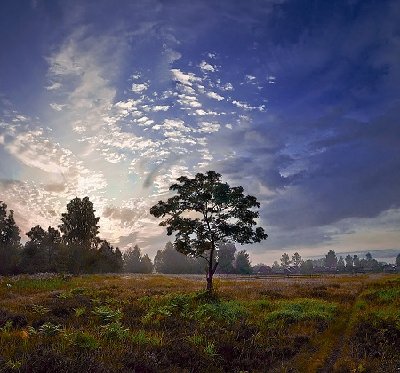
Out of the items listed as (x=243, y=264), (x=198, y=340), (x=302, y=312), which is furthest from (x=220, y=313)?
(x=243, y=264)

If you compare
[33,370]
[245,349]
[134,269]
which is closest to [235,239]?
[245,349]

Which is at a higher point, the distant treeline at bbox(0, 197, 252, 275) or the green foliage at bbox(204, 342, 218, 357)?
the distant treeline at bbox(0, 197, 252, 275)

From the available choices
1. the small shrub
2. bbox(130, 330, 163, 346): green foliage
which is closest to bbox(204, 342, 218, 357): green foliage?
the small shrub

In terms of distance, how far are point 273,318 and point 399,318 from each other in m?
6.10

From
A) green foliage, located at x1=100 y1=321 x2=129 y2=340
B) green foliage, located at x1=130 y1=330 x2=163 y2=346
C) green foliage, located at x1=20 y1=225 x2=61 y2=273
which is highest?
green foliage, located at x1=20 y1=225 x2=61 y2=273

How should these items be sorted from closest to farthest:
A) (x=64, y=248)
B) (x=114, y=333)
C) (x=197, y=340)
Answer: (x=114, y=333) → (x=197, y=340) → (x=64, y=248)

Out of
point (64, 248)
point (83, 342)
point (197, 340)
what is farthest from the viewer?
point (64, 248)

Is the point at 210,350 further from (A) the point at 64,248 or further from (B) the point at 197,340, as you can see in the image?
(A) the point at 64,248

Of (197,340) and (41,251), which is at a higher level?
(41,251)

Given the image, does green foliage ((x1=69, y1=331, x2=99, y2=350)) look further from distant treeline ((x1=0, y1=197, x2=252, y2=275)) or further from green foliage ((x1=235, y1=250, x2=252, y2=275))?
green foliage ((x1=235, y1=250, x2=252, y2=275))

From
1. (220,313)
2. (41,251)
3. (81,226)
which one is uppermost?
(81,226)

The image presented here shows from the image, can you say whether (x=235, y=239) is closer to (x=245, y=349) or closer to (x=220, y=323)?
(x=220, y=323)

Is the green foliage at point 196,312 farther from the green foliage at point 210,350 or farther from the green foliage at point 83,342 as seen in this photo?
the green foliage at point 83,342

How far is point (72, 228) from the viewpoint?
77.2 meters
